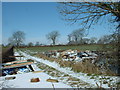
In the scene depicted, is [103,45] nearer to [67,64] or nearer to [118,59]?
[118,59]

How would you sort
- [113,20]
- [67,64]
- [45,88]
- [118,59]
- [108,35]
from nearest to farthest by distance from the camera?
[45,88], [113,20], [118,59], [108,35], [67,64]

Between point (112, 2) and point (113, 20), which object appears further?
point (113, 20)

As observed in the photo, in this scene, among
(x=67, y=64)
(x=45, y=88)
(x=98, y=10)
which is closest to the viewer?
(x=45, y=88)

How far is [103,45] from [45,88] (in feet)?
14.0

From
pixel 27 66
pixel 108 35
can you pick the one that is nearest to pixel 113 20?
pixel 108 35

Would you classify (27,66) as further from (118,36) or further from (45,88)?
(118,36)

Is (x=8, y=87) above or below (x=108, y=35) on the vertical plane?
below


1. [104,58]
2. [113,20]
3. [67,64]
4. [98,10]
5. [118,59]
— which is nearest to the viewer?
[98,10]

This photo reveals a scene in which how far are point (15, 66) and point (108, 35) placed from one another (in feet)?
15.9

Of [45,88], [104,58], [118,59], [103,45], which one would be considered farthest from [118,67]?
[45,88]

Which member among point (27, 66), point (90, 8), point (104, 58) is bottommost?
point (27, 66)

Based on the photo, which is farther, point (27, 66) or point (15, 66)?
point (27, 66)

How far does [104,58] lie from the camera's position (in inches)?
268

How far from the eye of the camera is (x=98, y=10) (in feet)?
14.6
